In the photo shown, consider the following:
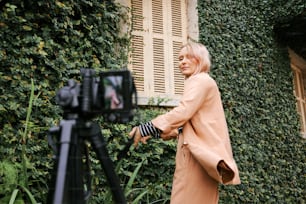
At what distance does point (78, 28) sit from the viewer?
3.85 meters

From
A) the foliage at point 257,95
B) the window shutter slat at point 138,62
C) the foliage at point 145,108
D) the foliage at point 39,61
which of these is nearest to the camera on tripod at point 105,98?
the foliage at point 145,108

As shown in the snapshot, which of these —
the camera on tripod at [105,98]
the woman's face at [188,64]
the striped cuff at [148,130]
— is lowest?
the striped cuff at [148,130]

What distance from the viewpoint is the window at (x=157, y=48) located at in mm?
4582

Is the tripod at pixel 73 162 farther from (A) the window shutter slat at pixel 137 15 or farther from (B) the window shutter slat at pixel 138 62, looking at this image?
(A) the window shutter slat at pixel 137 15

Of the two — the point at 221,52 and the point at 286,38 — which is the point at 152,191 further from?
the point at 286,38

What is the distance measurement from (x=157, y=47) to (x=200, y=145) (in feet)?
8.69

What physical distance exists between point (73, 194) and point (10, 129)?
6.54 ft

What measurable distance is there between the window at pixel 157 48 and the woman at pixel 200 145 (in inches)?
80.2

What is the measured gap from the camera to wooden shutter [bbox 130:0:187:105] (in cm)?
459

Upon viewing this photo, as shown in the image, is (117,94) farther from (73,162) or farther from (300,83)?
(300,83)

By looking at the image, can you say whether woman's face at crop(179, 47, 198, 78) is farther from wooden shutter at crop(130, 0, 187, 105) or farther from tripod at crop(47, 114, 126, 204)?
wooden shutter at crop(130, 0, 187, 105)

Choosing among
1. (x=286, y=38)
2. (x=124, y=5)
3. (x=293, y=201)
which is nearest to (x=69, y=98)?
(x=124, y=5)

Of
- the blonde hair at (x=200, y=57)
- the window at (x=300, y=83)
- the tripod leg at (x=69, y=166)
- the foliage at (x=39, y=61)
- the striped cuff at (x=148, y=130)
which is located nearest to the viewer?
the tripod leg at (x=69, y=166)

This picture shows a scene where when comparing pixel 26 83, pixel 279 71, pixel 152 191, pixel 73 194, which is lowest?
pixel 152 191
